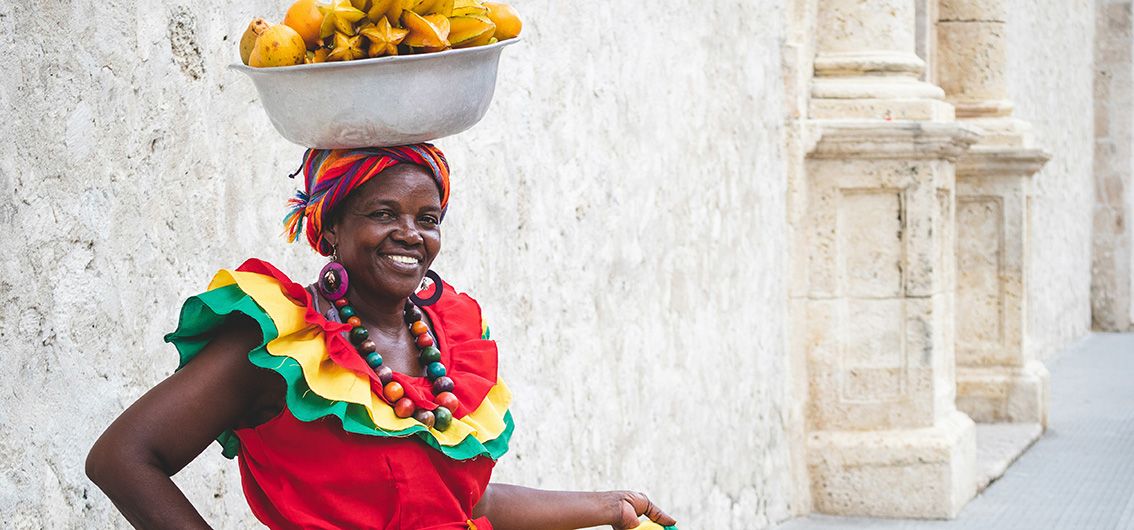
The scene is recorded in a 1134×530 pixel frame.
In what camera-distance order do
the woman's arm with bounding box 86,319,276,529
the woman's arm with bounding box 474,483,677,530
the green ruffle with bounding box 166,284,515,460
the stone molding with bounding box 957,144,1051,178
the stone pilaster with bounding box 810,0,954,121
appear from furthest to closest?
the stone molding with bounding box 957,144,1051,178, the stone pilaster with bounding box 810,0,954,121, the woman's arm with bounding box 474,483,677,530, the green ruffle with bounding box 166,284,515,460, the woman's arm with bounding box 86,319,276,529

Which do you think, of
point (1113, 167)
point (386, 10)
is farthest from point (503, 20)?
point (1113, 167)

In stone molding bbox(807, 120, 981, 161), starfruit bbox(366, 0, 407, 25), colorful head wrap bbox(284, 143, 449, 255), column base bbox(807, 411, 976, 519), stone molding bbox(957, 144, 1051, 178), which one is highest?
starfruit bbox(366, 0, 407, 25)

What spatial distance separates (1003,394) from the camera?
8031mm

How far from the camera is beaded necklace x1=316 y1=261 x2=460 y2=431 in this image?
1933 mm

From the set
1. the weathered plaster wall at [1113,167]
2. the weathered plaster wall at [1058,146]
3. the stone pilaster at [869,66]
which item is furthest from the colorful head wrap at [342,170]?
the weathered plaster wall at [1113,167]

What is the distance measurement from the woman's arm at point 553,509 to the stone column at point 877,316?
3.82 metres

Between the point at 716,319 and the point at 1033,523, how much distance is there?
Answer: 1623 mm

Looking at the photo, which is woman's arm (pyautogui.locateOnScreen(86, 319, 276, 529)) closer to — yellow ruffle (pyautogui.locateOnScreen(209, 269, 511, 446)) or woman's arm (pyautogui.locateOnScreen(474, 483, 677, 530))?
yellow ruffle (pyautogui.locateOnScreen(209, 269, 511, 446))

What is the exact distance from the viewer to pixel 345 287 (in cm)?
199

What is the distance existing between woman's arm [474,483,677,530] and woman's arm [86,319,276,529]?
52 cm

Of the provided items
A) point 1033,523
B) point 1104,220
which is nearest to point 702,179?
point 1033,523

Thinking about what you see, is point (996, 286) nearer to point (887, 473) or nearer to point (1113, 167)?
point (887, 473)

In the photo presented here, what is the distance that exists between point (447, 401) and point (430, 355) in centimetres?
9

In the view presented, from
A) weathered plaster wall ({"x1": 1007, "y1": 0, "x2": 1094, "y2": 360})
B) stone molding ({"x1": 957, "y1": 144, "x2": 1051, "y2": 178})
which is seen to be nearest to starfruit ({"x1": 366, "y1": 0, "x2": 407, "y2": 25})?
stone molding ({"x1": 957, "y1": 144, "x2": 1051, "y2": 178})
